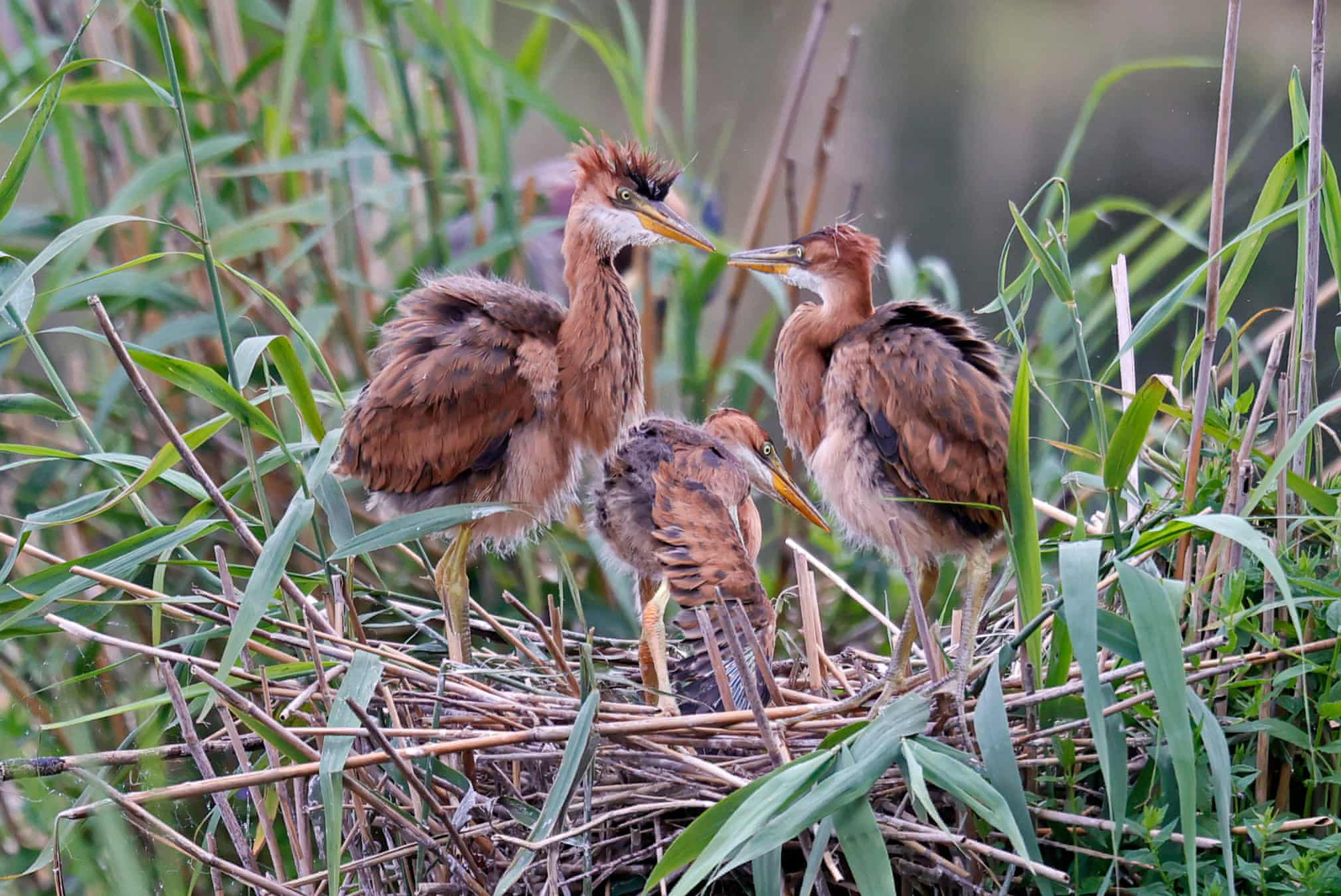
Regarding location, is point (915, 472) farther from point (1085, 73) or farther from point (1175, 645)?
point (1085, 73)

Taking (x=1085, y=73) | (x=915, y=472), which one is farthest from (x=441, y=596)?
(x=1085, y=73)

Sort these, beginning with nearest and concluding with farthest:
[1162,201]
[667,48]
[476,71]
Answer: [476,71], [1162,201], [667,48]

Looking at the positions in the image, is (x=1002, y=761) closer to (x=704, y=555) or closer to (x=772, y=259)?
(x=704, y=555)

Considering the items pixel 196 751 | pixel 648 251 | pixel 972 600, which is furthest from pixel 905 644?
pixel 648 251

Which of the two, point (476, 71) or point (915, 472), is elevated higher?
point (476, 71)

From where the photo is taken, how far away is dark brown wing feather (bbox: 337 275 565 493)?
1.79 metres

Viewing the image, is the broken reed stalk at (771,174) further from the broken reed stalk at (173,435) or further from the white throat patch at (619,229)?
the broken reed stalk at (173,435)

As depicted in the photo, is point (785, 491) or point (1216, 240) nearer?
point (1216, 240)

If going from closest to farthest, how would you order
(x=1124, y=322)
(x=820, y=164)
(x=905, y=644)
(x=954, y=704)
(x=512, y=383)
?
(x=954, y=704) < (x=1124, y=322) < (x=905, y=644) < (x=512, y=383) < (x=820, y=164)

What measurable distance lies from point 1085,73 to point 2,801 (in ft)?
9.78

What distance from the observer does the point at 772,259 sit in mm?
2039

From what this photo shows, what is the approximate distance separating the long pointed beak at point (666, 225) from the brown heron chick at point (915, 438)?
0.24m

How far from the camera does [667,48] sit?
4.23m

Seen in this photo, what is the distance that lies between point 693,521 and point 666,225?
0.48 metres
